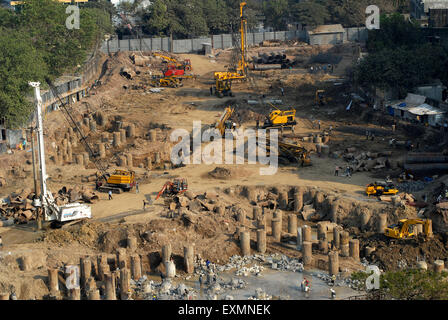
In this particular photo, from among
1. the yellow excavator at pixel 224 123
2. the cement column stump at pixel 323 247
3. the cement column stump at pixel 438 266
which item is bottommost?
the cement column stump at pixel 323 247

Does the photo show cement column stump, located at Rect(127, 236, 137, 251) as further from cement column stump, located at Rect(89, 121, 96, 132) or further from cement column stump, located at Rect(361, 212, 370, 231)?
cement column stump, located at Rect(89, 121, 96, 132)

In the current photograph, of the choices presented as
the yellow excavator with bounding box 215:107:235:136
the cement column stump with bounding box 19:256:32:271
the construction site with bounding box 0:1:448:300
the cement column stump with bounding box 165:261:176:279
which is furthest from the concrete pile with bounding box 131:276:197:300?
the yellow excavator with bounding box 215:107:235:136

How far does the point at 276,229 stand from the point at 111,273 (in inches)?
342

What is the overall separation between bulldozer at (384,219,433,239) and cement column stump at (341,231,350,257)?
1.89 m

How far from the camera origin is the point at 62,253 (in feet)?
108

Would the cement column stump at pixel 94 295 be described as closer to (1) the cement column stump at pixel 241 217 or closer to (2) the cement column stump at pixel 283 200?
(1) the cement column stump at pixel 241 217

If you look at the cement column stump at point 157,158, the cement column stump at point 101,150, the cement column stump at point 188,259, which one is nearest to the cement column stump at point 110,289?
the cement column stump at point 188,259

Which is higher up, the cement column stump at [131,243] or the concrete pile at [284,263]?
the cement column stump at [131,243]

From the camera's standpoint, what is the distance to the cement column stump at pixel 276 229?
35281 millimetres

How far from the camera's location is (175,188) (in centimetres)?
3953

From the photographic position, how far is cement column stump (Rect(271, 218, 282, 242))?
116 feet

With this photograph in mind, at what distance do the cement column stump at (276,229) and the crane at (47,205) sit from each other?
870cm

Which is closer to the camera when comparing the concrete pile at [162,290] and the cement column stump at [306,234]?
the concrete pile at [162,290]

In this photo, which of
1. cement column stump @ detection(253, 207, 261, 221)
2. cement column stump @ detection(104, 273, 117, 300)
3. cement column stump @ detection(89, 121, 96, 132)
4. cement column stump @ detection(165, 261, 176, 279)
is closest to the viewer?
cement column stump @ detection(104, 273, 117, 300)
